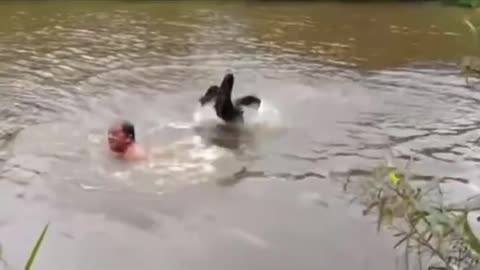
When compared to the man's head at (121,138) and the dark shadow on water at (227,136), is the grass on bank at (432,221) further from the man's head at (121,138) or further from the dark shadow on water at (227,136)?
the dark shadow on water at (227,136)

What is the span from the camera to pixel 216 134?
18.2 ft

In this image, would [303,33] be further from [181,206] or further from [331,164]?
[181,206]

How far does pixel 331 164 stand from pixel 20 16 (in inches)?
216

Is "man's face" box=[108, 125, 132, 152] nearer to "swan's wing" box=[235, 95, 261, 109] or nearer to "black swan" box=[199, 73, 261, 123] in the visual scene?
"black swan" box=[199, 73, 261, 123]

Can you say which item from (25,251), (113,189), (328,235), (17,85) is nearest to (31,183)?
(113,189)

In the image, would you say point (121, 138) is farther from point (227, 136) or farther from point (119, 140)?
point (227, 136)

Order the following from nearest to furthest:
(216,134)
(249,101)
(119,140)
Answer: (119,140)
(216,134)
(249,101)

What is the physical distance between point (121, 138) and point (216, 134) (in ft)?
2.79

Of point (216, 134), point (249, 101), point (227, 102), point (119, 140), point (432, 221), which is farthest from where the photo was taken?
point (249, 101)

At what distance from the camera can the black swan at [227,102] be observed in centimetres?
561

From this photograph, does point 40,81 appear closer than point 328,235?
No

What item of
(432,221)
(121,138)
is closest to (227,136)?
(121,138)

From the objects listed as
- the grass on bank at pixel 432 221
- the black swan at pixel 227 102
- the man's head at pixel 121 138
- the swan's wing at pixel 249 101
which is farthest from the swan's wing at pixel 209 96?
the grass on bank at pixel 432 221

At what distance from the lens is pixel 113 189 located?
4574 millimetres
